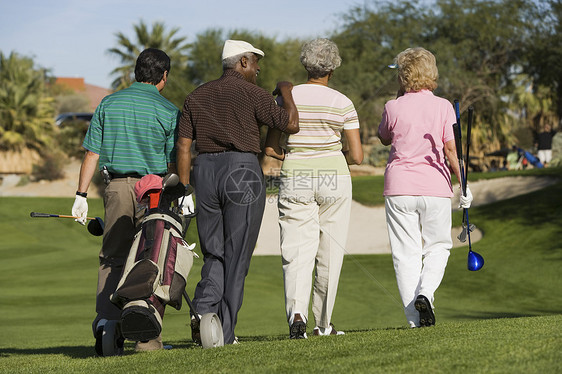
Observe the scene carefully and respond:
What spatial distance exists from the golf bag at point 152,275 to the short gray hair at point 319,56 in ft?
5.39

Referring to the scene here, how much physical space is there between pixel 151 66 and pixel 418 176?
88.6 inches

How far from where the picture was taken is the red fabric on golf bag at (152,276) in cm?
477

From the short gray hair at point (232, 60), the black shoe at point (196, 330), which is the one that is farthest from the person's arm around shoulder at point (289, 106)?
the black shoe at point (196, 330)

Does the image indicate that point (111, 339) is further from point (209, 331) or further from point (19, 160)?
point (19, 160)

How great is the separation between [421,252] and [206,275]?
1697mm

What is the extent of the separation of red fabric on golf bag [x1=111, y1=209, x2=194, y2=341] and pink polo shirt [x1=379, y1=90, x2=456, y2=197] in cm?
180

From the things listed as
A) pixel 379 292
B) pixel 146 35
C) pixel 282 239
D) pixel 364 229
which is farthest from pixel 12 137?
pixel 282 239

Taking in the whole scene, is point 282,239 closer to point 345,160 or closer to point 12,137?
point 345,160

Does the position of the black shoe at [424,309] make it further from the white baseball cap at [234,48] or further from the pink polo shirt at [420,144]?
the white baseball cap at [234,48]

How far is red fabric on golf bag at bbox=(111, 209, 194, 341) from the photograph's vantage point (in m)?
4.77

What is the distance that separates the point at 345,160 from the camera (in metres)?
6.07

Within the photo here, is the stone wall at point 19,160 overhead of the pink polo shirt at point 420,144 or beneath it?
beneath

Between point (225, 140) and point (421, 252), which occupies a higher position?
point (225, 140)

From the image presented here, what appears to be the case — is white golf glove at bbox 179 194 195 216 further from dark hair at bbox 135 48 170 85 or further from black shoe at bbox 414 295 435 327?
black shoe at bbox 414 295 435 327
